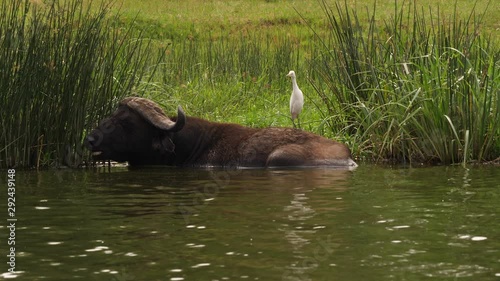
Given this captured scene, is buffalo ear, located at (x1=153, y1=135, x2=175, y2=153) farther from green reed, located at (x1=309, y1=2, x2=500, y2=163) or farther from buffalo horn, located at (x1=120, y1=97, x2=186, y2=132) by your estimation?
green reed, located at (x1=309, y1=2, x2=500, y2=163)

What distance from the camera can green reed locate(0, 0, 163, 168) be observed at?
1180cm

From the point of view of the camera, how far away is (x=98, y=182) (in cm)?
1112

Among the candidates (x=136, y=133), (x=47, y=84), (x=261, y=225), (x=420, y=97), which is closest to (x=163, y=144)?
(x=136, y=133)

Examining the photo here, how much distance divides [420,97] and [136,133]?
3459 millimetres

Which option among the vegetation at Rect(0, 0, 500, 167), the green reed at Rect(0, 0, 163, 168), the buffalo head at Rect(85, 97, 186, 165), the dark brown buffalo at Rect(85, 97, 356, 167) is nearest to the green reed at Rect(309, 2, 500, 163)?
the vegetation at Rect(0, 0, 500, 167)

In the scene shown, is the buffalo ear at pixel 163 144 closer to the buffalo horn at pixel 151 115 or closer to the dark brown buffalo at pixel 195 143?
the dark brown buffalo at pixel 195 143

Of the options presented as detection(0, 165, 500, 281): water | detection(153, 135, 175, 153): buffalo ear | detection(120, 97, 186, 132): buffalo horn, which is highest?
detection(120, 97, 186, 132): buffalo horn

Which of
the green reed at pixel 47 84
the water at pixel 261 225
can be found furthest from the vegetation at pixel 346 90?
the water at pixel 261 225

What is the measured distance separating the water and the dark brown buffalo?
0.51 metres

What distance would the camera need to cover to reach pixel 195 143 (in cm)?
1309

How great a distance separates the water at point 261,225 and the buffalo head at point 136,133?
860mm

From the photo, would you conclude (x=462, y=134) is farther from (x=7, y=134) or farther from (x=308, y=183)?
(x=7, y=134)

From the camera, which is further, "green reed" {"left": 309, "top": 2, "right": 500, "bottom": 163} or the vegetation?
"green reed" {"left": 309, "top": 2, "right": 500, "bottom": 163}

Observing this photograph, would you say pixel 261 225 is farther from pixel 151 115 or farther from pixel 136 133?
pixel 136 133
